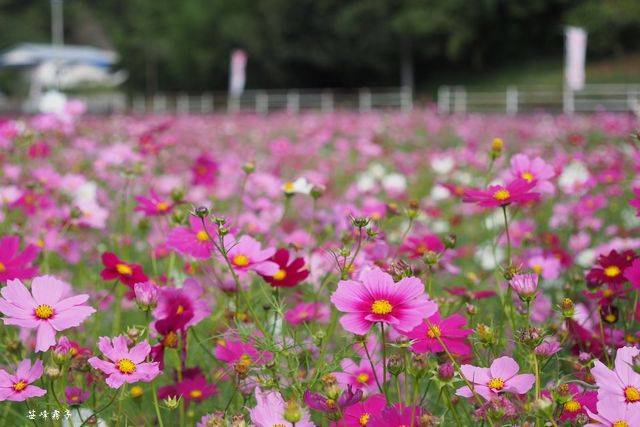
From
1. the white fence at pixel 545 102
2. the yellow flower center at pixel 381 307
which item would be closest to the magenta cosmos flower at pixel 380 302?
the yellow flower center at pixel 381 307

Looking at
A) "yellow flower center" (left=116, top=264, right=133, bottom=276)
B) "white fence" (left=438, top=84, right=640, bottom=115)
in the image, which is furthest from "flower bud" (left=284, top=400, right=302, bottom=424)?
"white fence" (left=438, top=84, right=640, bottom=115)

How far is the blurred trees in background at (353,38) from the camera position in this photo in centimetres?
2400

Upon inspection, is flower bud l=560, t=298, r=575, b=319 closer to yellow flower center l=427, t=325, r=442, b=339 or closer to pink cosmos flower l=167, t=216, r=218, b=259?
yellow flower center l=427, t=325, r=442, b=339

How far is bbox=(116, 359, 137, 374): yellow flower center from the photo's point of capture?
2.71 feet

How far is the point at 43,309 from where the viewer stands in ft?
2.77

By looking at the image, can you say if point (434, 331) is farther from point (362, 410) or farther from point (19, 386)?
point (19, 386)

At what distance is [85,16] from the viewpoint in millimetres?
50156

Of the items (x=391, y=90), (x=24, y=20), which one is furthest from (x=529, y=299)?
(x=24, y=20)

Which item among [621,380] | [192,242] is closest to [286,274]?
[192,242]

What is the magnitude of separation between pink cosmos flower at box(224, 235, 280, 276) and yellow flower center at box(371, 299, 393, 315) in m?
0.22

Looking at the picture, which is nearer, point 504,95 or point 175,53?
point 504,95

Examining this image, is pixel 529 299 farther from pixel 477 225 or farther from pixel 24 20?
pixel 24 20

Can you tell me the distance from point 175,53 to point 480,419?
2953 centimetres

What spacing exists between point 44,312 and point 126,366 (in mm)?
103
